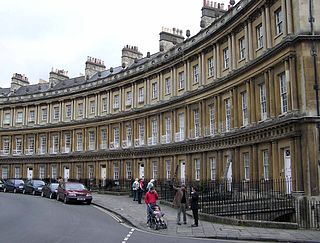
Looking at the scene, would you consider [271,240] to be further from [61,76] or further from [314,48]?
[61,76]

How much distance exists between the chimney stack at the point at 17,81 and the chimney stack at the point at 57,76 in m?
7.50

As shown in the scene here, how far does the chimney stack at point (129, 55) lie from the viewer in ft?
A: 176

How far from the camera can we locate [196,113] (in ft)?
116

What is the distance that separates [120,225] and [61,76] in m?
48.6

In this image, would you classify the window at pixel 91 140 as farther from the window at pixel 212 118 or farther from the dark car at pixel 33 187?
the window at pixel 212 118

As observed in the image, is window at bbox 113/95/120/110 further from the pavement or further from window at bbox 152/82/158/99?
the pavement

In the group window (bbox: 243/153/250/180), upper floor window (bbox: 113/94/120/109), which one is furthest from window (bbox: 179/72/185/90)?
upper floor window (bbox: 113/94/120/109)

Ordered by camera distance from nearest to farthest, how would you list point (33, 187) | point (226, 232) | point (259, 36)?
point (226, 232) → point (259, 36) → point (33, 187)

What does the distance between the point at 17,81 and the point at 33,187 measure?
1289 inches

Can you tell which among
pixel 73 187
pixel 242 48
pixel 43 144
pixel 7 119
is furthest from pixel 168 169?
pixel 7 119

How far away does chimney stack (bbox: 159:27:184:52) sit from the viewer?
45344mm

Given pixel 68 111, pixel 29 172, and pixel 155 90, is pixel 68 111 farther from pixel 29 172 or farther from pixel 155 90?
pixel 155 90

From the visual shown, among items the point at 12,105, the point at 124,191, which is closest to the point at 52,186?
the point at 124,191

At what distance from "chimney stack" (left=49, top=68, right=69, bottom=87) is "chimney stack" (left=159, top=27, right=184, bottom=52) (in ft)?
76.2
